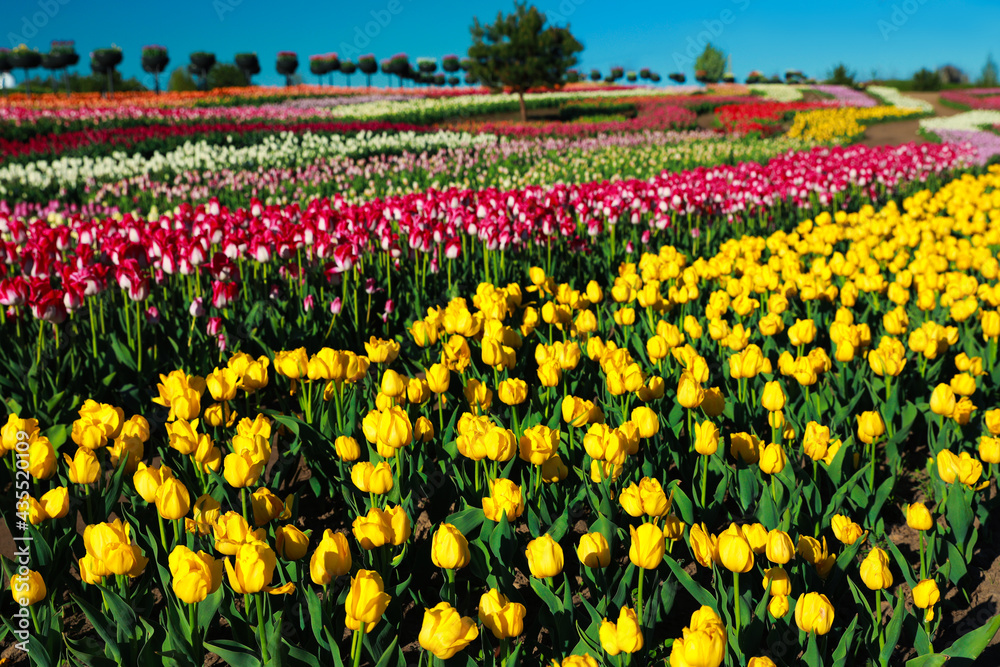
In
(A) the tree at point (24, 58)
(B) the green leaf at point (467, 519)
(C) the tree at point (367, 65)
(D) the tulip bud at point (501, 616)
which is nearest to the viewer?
(D) the tulip bud at point (501, 616)

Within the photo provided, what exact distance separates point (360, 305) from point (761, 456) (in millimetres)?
2978

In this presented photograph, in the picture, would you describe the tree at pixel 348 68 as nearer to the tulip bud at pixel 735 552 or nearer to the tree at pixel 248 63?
the tree at pixel 248 63

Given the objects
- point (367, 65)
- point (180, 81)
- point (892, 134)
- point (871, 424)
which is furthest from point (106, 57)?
point (871, 424)

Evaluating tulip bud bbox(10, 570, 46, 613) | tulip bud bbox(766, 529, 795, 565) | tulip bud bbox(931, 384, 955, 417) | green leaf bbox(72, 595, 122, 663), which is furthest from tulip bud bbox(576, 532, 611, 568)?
tulip bud bbox(931, 384, 955, 417)

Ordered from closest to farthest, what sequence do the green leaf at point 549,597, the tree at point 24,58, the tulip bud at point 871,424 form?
the green leaf at point 549,597
the tulip bud at point 871,424
the tree at point 24,58

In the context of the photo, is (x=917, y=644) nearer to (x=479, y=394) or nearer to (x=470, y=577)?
(x=470, y=577)

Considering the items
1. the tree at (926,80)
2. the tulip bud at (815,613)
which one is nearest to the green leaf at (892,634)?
the tulip bud at (815,613)

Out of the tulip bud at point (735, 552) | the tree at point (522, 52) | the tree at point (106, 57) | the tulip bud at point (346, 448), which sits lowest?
the tulip bud at point (735, 552)

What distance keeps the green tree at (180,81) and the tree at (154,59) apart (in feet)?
53.0

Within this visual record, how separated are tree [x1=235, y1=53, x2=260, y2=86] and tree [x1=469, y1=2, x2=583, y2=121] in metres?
31.7

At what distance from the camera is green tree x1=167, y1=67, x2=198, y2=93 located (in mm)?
60969

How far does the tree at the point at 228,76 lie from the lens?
188 feet

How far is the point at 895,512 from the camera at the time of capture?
268cm

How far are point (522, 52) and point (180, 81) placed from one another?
1767 inches
